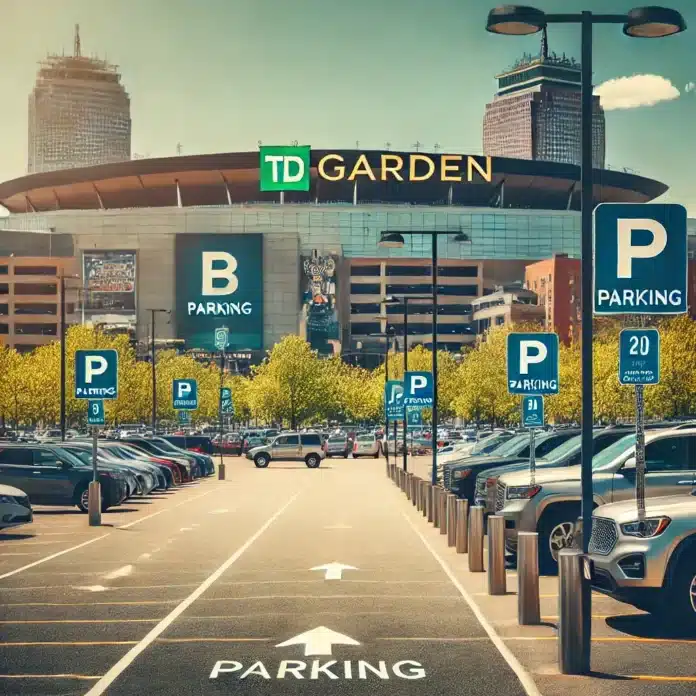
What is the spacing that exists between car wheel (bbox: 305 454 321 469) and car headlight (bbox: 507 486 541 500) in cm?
5716

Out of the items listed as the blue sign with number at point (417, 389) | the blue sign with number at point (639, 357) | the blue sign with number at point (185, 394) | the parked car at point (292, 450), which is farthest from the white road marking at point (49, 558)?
the parked car at point (292, 450)

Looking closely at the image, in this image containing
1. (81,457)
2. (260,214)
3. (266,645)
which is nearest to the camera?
(266,645)

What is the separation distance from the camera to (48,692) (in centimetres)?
1111

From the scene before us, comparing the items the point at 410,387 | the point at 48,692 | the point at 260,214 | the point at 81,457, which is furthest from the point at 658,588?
the point at 260,214

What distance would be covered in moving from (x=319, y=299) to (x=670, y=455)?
554 feet

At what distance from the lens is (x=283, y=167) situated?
6880 inches

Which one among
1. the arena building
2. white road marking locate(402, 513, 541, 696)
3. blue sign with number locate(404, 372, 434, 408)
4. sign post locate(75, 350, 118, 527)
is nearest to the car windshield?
white road marking locate(402, 513, 541, 696)

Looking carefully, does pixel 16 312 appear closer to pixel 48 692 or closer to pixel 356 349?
pixel 356 349

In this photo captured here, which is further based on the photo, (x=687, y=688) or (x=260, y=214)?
(x=260, y=214)

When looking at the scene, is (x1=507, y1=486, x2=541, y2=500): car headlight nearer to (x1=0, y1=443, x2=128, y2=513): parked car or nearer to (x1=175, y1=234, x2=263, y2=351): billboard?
(x1=0, y1=443, x2=128, y2=513): parked car

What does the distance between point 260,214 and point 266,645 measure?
572 ft

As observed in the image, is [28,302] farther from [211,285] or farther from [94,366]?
[94,366]

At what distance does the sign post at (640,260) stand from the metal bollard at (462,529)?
8171mm

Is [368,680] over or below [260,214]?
below
